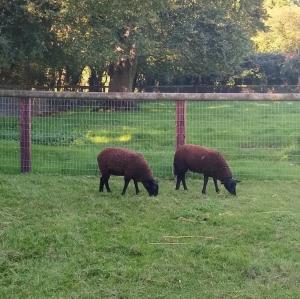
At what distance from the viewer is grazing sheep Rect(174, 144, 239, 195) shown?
31.3 feet

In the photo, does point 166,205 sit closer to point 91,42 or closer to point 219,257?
point 219,257

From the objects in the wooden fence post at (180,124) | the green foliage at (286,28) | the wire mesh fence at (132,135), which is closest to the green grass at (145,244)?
the wooden fence post at (180,124)

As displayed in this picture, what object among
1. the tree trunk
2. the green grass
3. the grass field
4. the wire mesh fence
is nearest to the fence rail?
the wire mesh fence

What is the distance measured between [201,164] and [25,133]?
3301 millimetres

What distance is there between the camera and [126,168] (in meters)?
9.02

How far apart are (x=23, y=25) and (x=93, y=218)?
31.2 feet

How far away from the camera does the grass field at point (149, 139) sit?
10797 millimetres

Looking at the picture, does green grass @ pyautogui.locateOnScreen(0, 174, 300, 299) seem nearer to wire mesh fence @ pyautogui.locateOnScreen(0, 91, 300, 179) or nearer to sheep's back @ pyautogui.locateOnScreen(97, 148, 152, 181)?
sheep's back @ pyautogui.locateOnScreen(97, 148, 152, 181)

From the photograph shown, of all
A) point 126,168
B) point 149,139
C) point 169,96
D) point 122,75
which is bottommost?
point 126,168

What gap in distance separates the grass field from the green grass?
1535 millimetres

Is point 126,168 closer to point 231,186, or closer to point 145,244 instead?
point 231,186

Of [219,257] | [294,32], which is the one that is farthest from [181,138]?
[294,32]

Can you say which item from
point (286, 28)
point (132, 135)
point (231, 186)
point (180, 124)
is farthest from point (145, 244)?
point (286, 28)

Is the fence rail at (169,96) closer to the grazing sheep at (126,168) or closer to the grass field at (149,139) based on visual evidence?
the grass field at (149,139)
